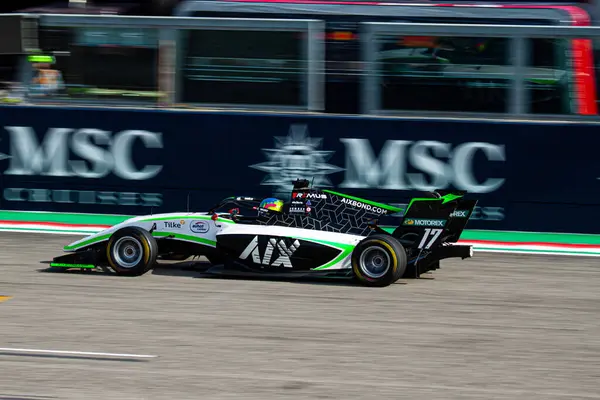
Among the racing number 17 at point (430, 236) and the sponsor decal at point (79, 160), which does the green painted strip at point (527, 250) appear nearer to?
the racing number 17 at point (430, 236)

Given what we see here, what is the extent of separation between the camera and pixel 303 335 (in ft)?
24.5

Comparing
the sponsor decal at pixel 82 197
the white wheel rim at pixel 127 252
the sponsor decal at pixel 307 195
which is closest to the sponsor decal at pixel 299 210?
the sponsor decal at pixel 307 195

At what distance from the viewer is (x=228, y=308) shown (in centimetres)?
840

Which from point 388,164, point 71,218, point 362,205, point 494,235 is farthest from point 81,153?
point 494,235

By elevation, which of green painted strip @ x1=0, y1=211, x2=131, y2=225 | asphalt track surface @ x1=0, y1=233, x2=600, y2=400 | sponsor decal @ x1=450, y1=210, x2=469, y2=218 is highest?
sponsor decal @ x1=450, y1=210, x2=469, y2=218

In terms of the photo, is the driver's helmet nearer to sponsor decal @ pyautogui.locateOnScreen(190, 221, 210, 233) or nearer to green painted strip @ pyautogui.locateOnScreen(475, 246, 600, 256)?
sponsor decal @ pyautogui.locateOnScreen(190, 221, 210, 233)

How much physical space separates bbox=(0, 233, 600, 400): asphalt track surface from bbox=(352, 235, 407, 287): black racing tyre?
12 cm

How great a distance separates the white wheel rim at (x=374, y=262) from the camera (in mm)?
9070

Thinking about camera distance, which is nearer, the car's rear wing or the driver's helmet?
the car's rear wing

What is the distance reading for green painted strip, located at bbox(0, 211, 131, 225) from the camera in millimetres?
12695

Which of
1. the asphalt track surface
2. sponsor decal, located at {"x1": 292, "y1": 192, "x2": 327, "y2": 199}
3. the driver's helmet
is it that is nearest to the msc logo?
the asphalt track surface

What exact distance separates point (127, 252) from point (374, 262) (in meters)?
2.41

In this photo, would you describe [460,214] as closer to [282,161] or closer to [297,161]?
[297,161]

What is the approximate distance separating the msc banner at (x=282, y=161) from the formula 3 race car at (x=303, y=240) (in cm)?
184
